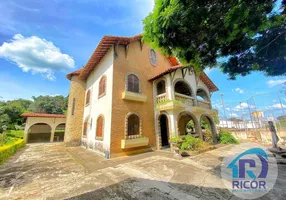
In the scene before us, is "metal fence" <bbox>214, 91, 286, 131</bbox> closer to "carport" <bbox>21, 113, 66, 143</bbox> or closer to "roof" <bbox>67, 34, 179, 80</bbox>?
"roof" <bbox>67, 34, 179, 80</bbox>

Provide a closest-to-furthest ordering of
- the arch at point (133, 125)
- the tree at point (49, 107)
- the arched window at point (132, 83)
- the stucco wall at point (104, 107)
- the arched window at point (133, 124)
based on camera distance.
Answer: the stucco wall at point (104, 107)
the arch at point (133, 125)
the arched window at point (133, 124)
the arched window at point (132, 83)
the tree at point (49, 107)

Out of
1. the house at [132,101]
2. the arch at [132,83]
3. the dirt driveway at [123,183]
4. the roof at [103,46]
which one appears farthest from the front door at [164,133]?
the roof at [103,46]

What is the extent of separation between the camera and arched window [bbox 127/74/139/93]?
9.81 metres

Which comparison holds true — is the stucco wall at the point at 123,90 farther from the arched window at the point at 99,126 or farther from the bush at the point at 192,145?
the bush at the point at 192,145

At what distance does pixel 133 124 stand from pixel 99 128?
110 inches

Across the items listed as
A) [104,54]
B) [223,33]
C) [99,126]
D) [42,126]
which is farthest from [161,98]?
[42,126]

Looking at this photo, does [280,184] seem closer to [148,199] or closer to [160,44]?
[148,199]

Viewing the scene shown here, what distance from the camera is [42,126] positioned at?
23.8m

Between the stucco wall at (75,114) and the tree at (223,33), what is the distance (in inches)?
482

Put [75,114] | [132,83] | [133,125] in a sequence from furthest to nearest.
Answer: [75,114] < [132,83] < [133,125]

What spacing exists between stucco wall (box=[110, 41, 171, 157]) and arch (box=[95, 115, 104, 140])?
1.67 metres

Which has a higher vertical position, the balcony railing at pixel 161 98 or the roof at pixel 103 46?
the roof at pixel 103 46

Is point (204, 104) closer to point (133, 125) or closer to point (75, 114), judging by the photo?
point (133, 125)

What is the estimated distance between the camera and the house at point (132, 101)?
857 cm
